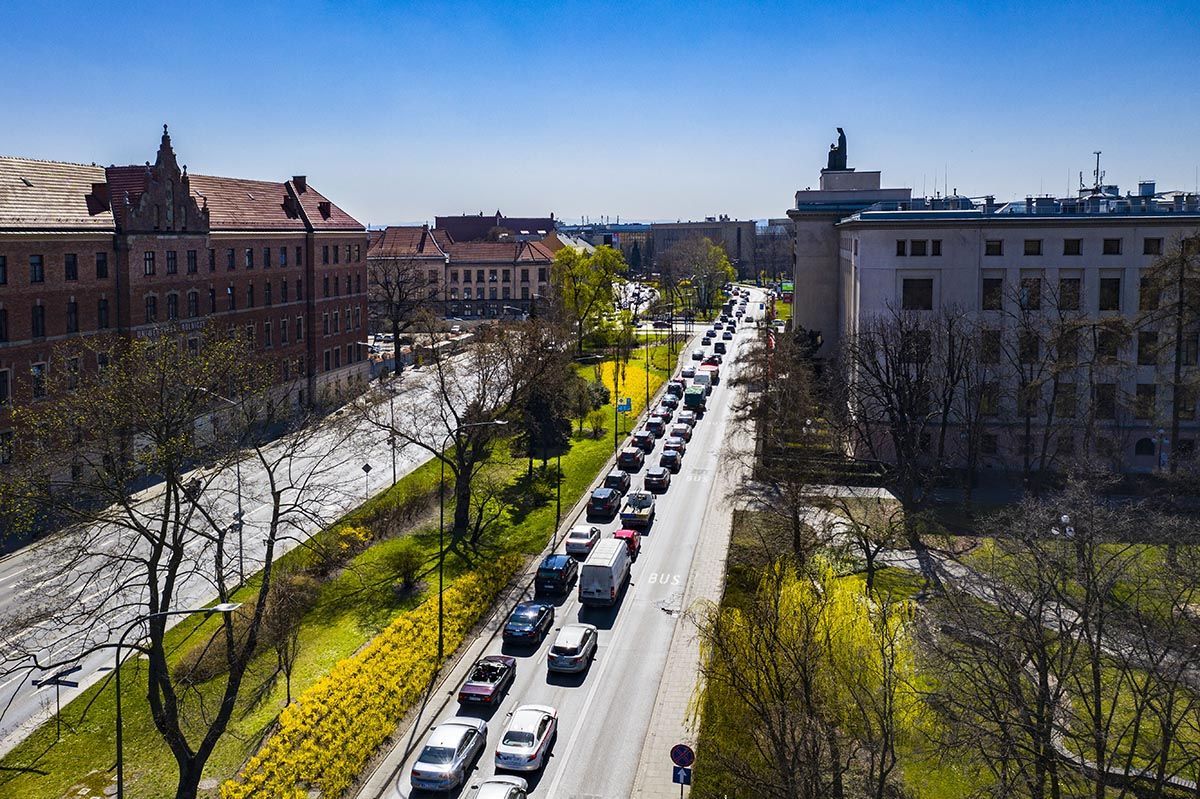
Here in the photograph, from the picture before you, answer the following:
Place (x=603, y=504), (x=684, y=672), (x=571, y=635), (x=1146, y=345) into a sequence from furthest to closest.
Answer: (x=1146, y=345) → (x=603, y=504) → (x=571, y=635) → (x=684, y=672)

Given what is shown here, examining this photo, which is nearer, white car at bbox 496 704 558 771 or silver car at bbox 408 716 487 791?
silver car at bbox 408 716 487 791

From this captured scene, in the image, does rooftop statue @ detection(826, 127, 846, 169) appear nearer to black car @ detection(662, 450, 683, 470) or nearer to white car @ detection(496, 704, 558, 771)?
black car @ detection(662, 450, 683, 470)

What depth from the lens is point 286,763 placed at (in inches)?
901

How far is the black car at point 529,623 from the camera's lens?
104 feet

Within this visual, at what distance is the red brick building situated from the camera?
4500cm

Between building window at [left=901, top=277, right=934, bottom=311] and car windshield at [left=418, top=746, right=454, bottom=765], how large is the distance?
39.0m

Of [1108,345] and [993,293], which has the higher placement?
[993,293]

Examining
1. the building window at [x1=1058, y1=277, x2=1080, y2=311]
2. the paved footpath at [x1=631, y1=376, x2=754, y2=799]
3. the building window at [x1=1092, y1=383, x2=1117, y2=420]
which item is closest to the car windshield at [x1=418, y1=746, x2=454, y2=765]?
the paved footpath at [x1=631, y1=376, x2=754, y2=799]

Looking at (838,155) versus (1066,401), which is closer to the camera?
(1066,401)

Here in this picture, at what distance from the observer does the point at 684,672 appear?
29.8 m

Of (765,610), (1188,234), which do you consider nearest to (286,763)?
(765,610)

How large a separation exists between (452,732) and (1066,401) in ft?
128

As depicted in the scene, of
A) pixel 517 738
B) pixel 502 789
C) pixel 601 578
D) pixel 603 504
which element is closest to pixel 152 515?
pixel 517 738

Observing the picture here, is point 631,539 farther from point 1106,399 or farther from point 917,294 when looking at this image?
point 1106,399
